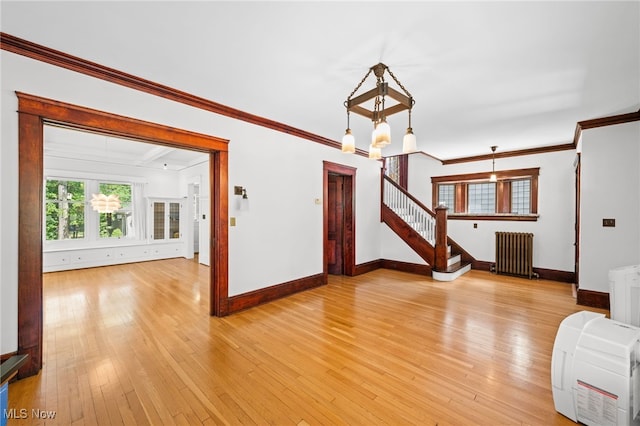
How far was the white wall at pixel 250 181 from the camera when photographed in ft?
7.04

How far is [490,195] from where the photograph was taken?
21.3 feet

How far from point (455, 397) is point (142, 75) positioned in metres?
4.11

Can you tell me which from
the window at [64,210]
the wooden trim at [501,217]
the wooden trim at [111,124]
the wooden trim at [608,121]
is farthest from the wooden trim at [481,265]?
the window at [64,210]

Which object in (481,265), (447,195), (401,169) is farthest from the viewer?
(401,169)

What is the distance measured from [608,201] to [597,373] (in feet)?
11.6

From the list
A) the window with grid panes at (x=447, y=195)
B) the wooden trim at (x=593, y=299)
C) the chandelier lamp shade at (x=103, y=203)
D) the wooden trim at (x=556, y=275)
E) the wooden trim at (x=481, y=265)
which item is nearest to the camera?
the wooden trim at (x=593, y=299)

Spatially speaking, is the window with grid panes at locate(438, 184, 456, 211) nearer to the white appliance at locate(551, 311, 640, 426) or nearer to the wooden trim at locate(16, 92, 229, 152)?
the white appliance at locate(551, 311, 640, 426)

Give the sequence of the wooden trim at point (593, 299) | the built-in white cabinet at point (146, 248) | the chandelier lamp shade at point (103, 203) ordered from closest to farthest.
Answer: the wooden trim at point (593, 299), the built-in white cabinet at point (146, 248), the chandelier lamp shade at point (103, 203)

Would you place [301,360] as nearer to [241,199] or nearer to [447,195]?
[241,199]

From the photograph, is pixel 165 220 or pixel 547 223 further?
pixel 165 220

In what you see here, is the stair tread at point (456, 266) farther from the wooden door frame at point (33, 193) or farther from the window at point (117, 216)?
the window at point (117, 216)

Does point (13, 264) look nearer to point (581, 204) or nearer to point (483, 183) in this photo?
point (581, 204)

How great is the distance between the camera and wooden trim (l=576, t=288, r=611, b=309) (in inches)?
151

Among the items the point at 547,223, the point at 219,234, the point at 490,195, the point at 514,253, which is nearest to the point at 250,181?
the point at 219,234
